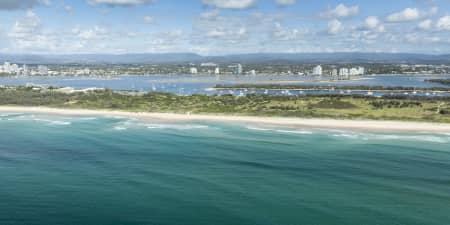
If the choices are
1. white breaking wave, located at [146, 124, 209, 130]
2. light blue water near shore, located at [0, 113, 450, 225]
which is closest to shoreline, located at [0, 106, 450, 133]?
light blue water near shore, located at [0, 113, 450, 225]

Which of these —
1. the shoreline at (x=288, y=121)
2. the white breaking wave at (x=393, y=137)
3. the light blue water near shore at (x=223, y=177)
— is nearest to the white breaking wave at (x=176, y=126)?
the light blue water near shore at (x=223, y=177)

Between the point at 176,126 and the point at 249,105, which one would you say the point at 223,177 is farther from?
the point at 249,105

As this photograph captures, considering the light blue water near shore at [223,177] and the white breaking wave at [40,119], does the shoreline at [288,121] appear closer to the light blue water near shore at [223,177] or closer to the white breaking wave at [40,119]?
the light blue water near shore at [223,177]

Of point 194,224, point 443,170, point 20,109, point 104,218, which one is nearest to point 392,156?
point 443,170

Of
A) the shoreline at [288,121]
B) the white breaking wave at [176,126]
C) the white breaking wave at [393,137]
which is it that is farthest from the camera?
the white breaking wave at [176,126]

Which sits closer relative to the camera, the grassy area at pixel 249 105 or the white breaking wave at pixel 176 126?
the white breaking wave at pixel 176 126

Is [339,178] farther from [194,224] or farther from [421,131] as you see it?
[421,131]
